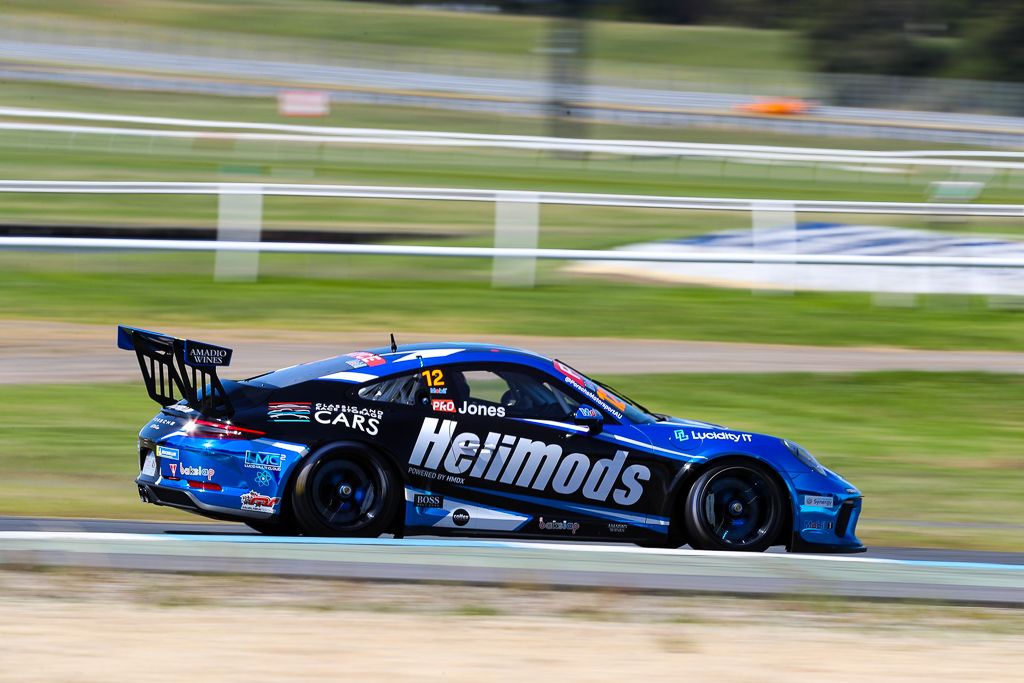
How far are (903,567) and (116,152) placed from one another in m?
23.6

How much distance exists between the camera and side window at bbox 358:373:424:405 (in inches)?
291

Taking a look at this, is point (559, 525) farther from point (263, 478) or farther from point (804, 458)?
point (263, 478)

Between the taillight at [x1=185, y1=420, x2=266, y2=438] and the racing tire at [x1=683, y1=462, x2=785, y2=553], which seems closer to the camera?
the taillight at [x1=185, y1=420, x2=266, y2=438]

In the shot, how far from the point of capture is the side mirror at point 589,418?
7.59 metres

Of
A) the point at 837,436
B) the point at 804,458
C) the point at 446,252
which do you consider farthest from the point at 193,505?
the point at 446,252

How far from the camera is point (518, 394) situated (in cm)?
762

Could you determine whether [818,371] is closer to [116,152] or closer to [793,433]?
[793,433]

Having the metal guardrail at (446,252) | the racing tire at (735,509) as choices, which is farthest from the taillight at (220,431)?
the metal guardrail at (446,252)

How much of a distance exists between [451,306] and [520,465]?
27.4ft

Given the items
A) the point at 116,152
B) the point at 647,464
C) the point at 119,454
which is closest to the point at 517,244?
the point at 119,454

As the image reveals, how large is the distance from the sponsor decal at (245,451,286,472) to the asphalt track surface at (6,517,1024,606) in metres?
0.35

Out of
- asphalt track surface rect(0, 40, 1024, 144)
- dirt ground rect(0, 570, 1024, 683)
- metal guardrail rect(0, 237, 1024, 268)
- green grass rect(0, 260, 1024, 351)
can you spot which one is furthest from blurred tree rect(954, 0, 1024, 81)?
dirt ground rect(0, 570, 1024, 683)

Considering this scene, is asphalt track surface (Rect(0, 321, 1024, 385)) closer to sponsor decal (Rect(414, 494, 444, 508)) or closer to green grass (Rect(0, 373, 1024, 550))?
green grass (Rect(0, 373, 1024, 550))

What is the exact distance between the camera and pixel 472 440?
7387 mm
